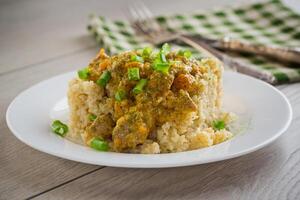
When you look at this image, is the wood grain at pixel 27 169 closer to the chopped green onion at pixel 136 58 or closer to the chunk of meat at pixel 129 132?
the chunk of meat at pixel 129 132

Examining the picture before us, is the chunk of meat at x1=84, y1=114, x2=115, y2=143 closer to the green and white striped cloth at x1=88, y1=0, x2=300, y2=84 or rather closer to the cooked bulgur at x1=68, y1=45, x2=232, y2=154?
the cooked bulgur at x1=68, y1=45, x2=232, y2=154

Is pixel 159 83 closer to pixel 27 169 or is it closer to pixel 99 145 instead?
pixel 99 145

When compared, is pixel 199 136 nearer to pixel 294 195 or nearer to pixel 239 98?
pixel 294 195

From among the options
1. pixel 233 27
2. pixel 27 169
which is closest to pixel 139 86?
pixel 27 169

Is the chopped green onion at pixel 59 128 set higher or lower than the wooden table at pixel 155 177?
higher

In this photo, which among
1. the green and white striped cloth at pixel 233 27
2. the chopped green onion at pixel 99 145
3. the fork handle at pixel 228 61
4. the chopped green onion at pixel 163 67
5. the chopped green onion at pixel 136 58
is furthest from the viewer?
the green and white striped cloth at pixel 233 27

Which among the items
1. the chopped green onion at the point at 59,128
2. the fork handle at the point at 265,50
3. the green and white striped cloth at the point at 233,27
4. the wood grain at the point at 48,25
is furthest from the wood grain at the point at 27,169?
the fork handle at the point at 265,50

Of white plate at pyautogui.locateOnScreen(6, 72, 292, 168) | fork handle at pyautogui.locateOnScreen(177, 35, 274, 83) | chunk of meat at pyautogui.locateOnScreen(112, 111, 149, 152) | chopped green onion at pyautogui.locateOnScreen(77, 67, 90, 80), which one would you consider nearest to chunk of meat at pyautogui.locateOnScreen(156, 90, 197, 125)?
chunk of meat at pyautogui.locateOnScreen(112, 111, 149, 152)
